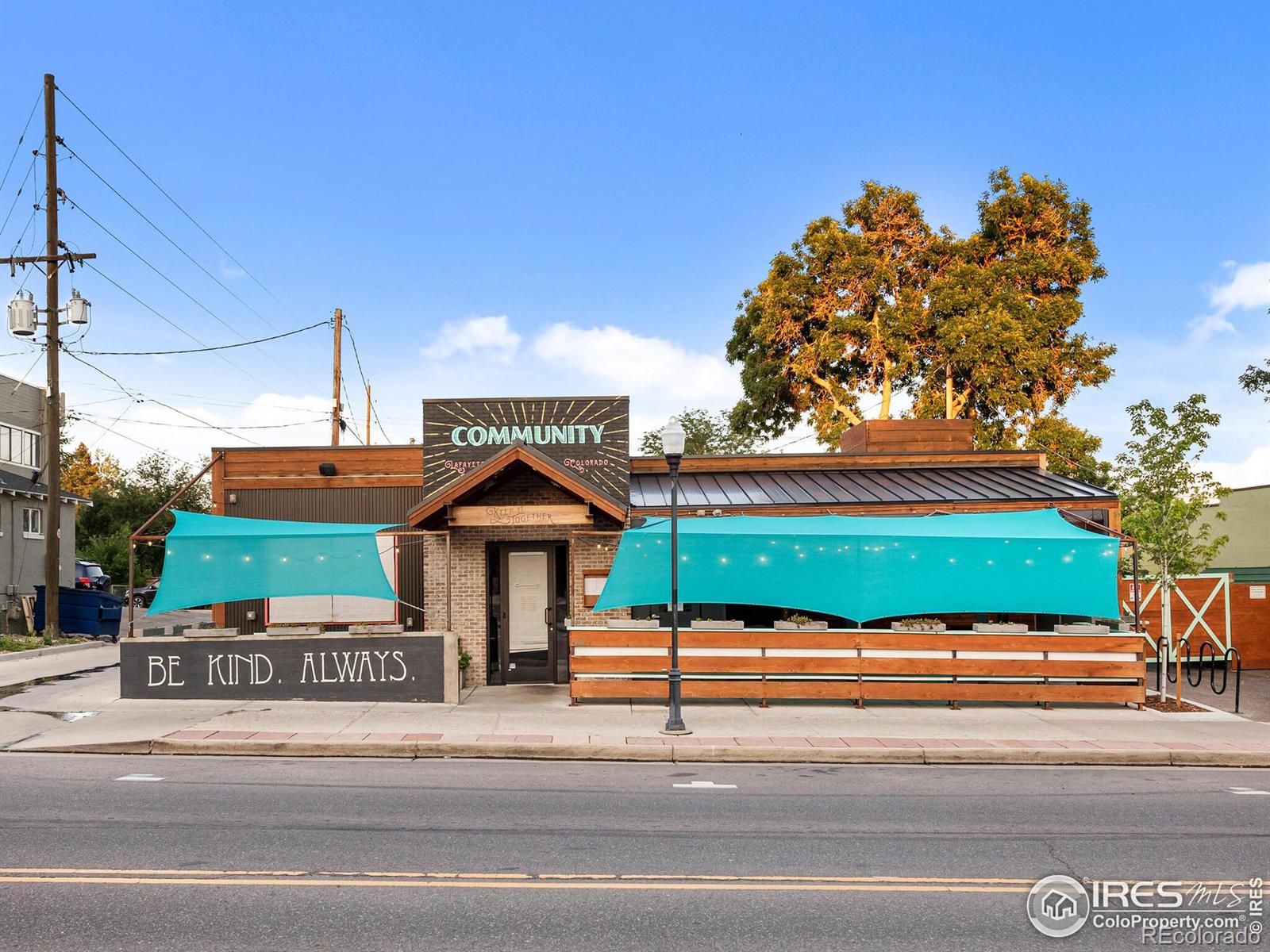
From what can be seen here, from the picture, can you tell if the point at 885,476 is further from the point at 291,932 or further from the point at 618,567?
the point at 291,932

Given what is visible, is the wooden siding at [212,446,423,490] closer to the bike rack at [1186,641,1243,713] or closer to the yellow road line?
the yellow road line

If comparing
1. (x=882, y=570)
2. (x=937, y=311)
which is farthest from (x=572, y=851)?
(x=937, y=311)

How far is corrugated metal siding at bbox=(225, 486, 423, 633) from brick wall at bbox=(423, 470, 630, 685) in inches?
59.7

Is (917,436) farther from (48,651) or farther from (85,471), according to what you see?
(85,471)

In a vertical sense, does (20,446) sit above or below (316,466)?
above

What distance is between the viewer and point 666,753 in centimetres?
→ 1212

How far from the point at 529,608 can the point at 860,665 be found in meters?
6.38

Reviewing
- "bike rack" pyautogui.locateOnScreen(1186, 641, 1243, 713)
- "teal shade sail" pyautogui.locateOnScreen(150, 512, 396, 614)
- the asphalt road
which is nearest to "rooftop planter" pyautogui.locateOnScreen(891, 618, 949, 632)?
"bike rack" pyautogui.locateOnScreen(1186, 641, 1243, 713)

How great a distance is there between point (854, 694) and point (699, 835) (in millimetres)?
8368

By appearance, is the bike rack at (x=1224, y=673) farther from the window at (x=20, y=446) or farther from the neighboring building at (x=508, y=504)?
the window at (x=20, y=446)

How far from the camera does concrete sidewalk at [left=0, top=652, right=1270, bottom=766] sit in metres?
12.1

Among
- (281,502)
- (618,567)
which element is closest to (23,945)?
(618,567)

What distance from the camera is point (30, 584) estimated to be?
32.6 meters

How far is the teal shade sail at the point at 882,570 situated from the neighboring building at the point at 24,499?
69.3 feet
